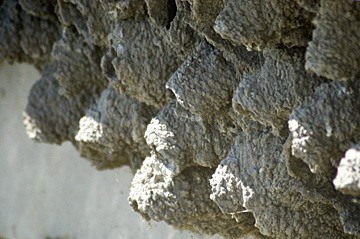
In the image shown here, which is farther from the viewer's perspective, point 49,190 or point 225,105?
point 49,190

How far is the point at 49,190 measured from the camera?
2520mm

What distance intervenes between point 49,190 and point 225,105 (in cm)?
127

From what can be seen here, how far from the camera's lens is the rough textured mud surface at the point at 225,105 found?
3.70 ft

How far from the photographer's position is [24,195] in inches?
104

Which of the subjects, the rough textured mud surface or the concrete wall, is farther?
the concrete wall

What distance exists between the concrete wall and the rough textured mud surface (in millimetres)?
232

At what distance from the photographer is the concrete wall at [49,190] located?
7.21 feet

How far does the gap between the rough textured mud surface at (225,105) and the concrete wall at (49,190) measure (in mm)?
232

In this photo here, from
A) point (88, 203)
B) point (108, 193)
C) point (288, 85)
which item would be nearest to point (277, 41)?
point (288, 85)

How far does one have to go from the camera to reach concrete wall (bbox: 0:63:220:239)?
220 cm

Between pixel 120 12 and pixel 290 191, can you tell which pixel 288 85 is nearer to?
pixel 290 191

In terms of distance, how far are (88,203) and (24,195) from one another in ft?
1.47

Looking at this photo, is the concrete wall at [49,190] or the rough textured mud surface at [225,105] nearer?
the rough textured mud surface at [225,105]

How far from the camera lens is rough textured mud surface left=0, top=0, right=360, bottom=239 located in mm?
1128
